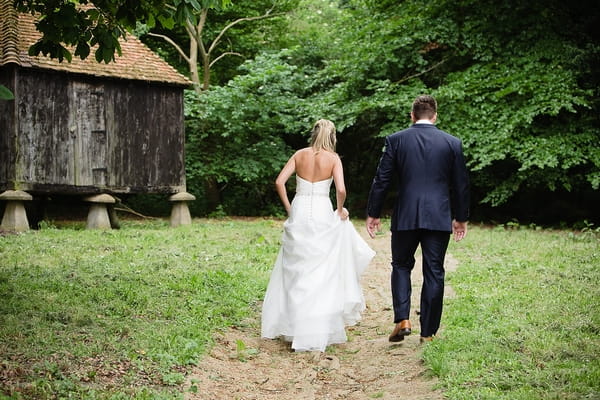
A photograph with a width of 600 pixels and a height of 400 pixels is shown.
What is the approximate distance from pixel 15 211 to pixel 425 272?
1198 centimetres

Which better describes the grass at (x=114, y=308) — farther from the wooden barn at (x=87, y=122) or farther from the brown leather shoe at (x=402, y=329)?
the wooden barn at (x=87, y=122)

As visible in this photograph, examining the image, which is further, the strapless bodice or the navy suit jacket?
the strapless bodice

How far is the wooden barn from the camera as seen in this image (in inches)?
627

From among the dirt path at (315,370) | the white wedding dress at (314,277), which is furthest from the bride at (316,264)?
the dirt path at (315,370)

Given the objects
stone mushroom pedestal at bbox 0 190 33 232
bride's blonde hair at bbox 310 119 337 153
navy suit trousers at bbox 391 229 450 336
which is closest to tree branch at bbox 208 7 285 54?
stone mushroom pedestal at bbox 0 190 33 232

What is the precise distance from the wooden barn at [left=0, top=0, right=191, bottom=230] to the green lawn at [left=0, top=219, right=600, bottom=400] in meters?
3.33

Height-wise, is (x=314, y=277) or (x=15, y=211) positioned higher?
(x=15, y=211)

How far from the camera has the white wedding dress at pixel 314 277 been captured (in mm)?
7137

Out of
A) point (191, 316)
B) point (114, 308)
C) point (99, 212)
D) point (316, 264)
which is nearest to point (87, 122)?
point (99, 212)

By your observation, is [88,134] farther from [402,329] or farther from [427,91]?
[402,329]

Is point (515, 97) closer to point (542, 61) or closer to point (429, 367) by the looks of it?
point (542, 61)

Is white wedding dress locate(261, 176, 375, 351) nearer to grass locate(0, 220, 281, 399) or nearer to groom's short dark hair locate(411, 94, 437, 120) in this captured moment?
grass locate(0, 220, 281, 399)

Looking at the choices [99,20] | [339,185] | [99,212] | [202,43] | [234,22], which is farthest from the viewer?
[202,43]

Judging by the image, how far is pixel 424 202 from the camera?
21.0 ft
